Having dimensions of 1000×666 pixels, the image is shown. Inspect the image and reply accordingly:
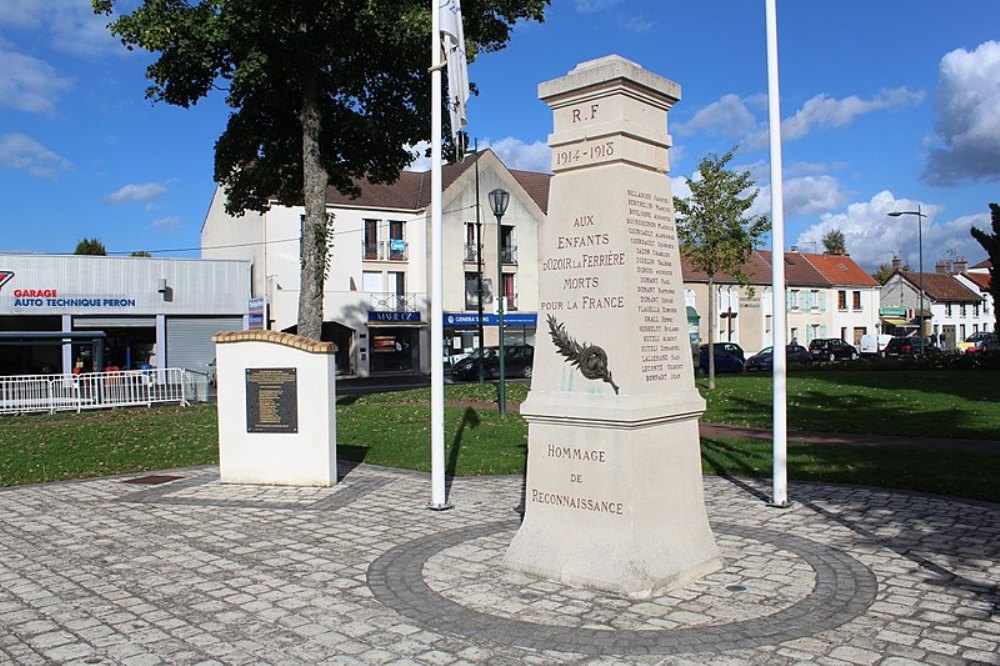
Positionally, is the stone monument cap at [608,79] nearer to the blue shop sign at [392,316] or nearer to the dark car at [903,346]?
the blue shop sign at [392,316]

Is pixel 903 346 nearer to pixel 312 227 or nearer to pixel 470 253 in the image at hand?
pixel 470 253

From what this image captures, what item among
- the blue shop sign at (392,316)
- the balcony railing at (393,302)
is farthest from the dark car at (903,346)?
the balcony railing at (393,302)

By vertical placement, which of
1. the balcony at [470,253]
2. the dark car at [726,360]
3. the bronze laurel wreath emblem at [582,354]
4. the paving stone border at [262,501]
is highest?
the balcony at [470,253]

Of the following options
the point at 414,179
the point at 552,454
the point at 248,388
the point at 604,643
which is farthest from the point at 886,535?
the point at 414,179

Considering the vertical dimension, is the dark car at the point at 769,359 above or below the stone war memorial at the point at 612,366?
below

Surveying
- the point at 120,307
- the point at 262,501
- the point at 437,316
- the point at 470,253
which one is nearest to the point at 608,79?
the point at 437,316

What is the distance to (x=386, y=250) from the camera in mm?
46531

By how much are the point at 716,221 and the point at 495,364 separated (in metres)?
14.9

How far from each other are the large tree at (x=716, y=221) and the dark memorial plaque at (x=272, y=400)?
1540 centimetres

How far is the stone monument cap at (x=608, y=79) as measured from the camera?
6.42m

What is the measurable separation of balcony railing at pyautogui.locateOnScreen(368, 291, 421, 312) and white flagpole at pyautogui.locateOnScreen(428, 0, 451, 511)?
3670cm

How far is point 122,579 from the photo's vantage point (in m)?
6.66

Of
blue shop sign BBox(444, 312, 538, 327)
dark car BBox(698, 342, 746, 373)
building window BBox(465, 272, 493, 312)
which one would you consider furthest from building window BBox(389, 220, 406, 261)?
dark car BBox(698, 342, 746, 373)

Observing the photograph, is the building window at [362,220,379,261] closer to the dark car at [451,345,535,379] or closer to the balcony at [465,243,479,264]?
the balcony at [465,243,479,264]
